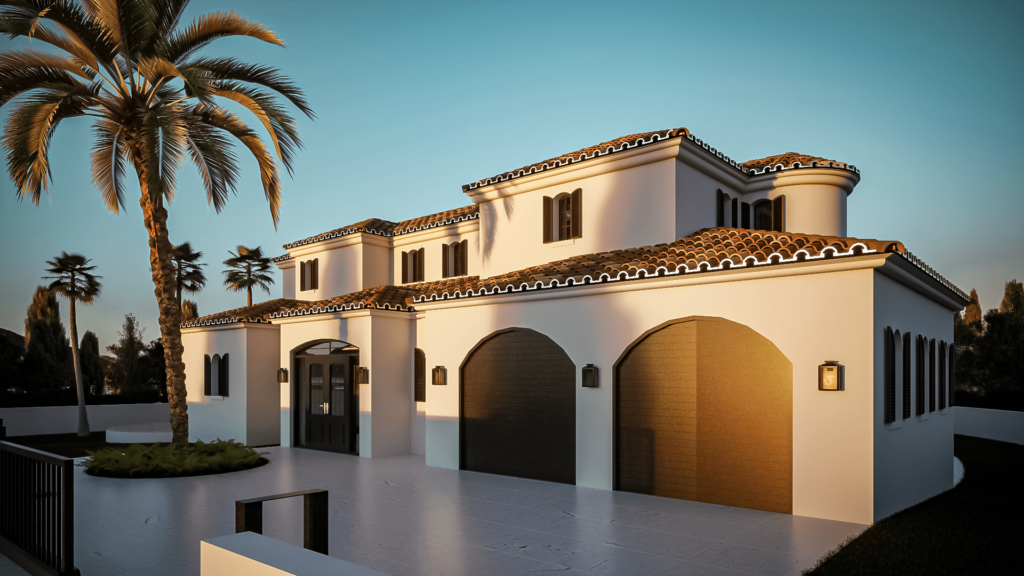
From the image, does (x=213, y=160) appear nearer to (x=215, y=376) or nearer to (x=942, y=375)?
(x=215, y=376)

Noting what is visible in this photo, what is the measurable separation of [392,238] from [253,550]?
17938 millimetres

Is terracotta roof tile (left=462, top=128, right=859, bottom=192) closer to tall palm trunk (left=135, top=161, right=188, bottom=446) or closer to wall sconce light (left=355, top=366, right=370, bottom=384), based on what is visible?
wall sconce light (left=355, top=366, right=370, bottom=384)

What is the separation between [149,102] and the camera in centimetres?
1370

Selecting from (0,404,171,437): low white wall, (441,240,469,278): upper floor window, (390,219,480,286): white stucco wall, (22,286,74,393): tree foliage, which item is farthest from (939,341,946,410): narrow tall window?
(22,286,74,393): tree foliage

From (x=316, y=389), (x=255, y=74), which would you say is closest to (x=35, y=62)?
(x=255, y=74)

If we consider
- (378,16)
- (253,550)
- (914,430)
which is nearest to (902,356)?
(914,430)

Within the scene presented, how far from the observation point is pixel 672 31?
58.8ft

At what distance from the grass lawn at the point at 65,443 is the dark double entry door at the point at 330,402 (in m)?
7.13

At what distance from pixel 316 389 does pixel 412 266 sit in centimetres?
531

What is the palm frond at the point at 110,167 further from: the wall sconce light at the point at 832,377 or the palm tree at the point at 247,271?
the palm tree at the point at 247,271

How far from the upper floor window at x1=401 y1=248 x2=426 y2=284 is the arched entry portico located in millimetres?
3973

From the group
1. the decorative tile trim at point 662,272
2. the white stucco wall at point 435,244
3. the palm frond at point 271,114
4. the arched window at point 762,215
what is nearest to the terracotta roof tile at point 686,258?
the decorative tile trim at point 662,272

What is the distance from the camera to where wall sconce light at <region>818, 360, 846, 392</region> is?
9.03 m

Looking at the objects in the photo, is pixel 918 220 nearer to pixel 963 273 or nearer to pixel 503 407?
pixel 963 273
